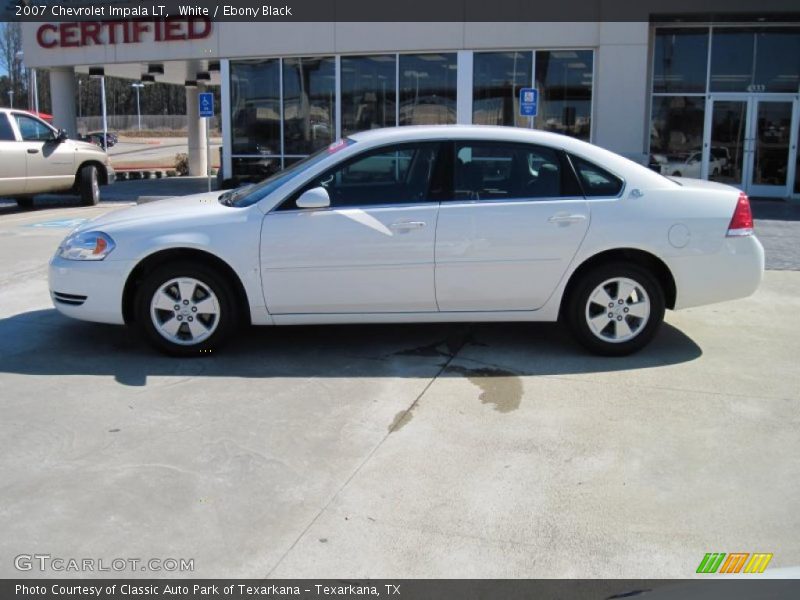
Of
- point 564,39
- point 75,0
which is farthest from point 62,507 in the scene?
point 75,0

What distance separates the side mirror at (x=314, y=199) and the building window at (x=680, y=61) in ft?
44.6

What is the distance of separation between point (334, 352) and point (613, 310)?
205 cm

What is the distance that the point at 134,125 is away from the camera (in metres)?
78.4

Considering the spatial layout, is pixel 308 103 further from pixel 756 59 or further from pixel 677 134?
pixel 756 59

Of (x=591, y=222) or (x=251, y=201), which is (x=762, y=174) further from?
(x=251, y=201)

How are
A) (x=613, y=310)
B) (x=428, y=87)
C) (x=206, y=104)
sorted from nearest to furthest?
(x=613, y=310) < (x=206, y=104) < (x=428, y=87)

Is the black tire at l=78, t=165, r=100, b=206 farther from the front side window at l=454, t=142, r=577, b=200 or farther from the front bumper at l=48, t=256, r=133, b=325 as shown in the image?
the front side window at l=454, t=142, r=577, b=200

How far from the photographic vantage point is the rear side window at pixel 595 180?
19.1 feet

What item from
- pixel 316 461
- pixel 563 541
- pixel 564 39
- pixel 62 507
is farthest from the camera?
pixel 564 39

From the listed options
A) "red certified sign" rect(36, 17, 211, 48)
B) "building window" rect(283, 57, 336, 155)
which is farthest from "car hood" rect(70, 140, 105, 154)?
"building window" rect(283, 57, 336, 155)

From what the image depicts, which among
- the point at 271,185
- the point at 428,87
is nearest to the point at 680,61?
the point at 428,87

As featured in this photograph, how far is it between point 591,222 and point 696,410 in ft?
4.98

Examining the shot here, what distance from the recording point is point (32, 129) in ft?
48.9

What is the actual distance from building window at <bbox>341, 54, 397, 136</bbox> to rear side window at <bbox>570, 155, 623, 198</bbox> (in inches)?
495
